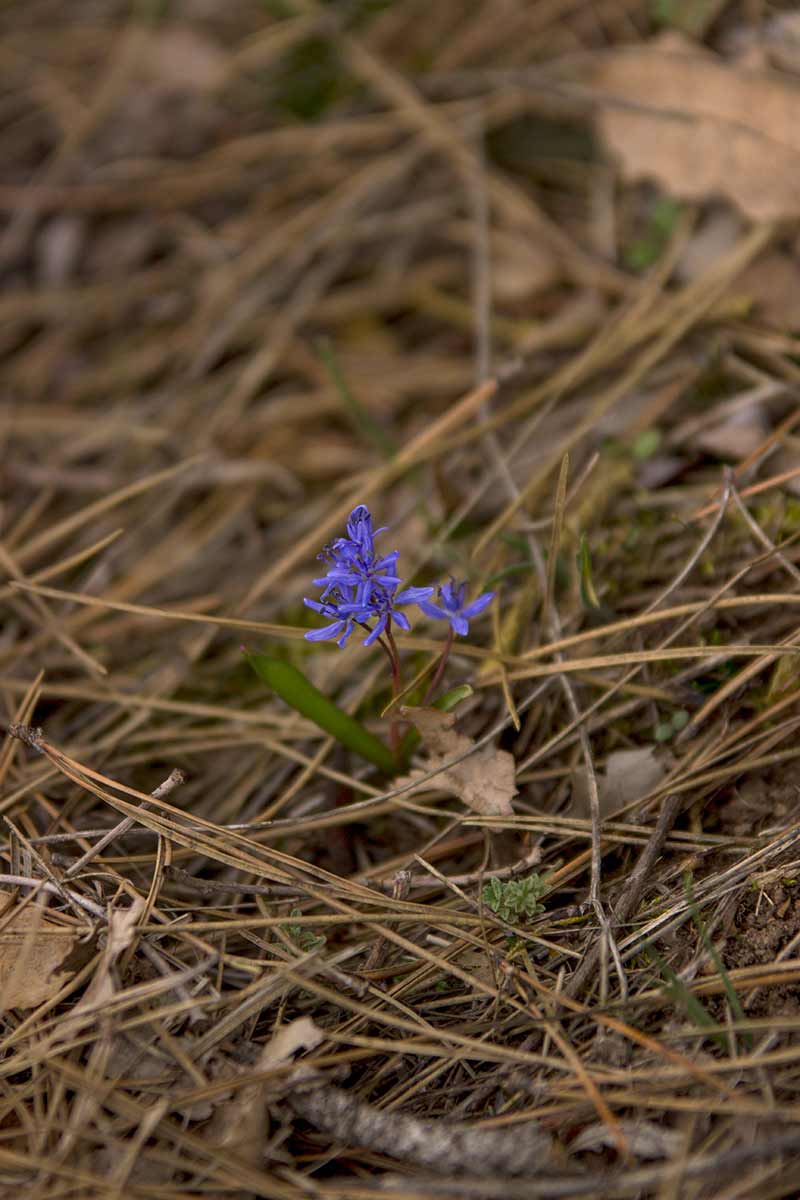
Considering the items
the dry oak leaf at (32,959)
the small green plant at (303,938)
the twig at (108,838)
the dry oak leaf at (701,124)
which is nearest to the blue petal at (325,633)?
the twig at (108,838)

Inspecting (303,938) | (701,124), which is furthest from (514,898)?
(701,124)

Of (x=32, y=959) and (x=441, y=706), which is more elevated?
(x=441, y=706)

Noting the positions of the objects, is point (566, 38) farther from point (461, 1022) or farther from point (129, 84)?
point (461, 1022)

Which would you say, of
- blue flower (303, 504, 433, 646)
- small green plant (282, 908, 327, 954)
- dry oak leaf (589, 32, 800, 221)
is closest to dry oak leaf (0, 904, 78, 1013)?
small green plant (282, 908, 327, 954)

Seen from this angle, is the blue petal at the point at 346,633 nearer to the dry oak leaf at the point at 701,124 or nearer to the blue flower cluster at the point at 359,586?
the blue flower cluster at the point at 359,586

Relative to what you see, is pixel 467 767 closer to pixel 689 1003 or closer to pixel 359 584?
pixel 359 584

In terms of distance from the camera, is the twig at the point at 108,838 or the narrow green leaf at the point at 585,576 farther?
the narrow green leaf at the point at 585,576
